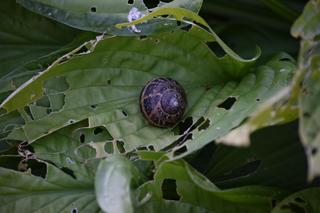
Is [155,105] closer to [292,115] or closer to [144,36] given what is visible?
[144,36]

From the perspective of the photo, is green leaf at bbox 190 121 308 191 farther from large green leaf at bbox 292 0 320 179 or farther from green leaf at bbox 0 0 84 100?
green leaf at bbox 0 0 84 100

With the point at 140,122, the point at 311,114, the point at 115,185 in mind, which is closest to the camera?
the point at 311,114

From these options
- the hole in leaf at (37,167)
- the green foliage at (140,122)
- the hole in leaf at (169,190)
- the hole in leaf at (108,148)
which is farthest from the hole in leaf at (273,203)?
the hole in leaf at (37,167)

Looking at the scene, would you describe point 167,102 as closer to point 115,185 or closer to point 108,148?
point 108,148

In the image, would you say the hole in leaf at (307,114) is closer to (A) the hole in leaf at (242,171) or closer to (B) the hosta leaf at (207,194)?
(B) the hosta leaf at (207,194)

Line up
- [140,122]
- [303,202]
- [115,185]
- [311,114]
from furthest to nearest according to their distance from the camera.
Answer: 1. [140,122]
2. [303,202]
3. [115,185]
4. [311,114]

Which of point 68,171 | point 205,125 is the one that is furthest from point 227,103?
point 68,171
